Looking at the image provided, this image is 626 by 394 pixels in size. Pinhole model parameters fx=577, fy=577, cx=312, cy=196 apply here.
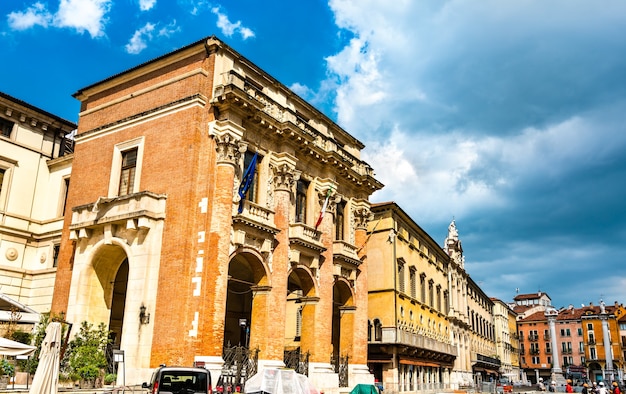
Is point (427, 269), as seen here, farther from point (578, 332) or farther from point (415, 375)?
point (578, 332)

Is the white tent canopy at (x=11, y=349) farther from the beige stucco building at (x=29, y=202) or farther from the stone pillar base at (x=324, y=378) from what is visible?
the stone pillar base at (x=324, y=378)

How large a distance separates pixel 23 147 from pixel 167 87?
10.5 meters

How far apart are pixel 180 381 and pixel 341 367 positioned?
19440 millimetres

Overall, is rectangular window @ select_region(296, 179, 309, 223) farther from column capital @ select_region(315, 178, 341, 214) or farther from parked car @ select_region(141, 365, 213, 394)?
parked car @ select_region(141, 365, 213, 394)

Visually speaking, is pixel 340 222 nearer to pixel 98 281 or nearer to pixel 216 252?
pixel 216 252

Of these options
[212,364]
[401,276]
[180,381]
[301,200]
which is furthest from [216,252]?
[401,276]

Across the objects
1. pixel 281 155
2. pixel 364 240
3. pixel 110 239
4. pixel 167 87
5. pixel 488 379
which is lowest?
pixel 488 379

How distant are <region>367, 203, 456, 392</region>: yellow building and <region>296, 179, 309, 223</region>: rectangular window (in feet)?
34.7

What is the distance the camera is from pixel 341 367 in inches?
1309

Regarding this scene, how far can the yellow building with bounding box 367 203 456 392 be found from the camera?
40969 millimetres

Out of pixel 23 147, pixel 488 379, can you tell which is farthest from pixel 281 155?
pixel 488 379

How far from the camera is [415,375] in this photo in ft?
149

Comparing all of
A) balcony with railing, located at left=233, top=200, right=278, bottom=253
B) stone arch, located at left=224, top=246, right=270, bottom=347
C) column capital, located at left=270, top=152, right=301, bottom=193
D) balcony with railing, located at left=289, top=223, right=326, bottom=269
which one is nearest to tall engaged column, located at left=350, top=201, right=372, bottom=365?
balcony with railing, located at left=289, top=223, right=326, bottom=269

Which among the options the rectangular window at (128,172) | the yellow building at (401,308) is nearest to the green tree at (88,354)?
the rectangular window at (128,172)
